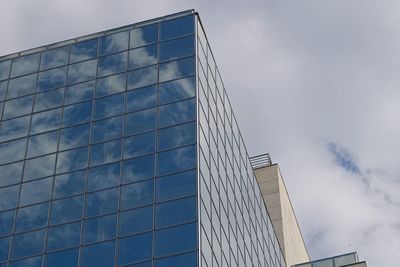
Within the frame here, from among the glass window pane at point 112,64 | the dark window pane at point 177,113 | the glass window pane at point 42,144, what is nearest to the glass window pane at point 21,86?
the glass window pane at point 42,144

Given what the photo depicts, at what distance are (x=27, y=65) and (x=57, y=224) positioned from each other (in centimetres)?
1377

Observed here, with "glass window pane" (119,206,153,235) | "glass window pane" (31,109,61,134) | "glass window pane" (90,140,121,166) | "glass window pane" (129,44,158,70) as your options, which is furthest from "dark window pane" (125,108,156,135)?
"glass window pane" (119,206,153,235)

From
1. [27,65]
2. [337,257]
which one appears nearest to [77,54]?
[27,65]

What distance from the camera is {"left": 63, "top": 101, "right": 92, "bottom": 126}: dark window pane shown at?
57019mm

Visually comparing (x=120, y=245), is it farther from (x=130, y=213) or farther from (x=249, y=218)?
(x=249, y=218)

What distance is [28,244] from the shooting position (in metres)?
52.0

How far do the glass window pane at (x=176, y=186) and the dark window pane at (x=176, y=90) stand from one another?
5495mm

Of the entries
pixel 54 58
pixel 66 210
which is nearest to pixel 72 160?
pixel 66 210

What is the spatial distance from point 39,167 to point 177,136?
26.6 feet

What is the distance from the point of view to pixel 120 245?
49500mm

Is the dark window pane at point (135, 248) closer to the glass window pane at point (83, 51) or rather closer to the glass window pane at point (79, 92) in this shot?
the glass window pane at point (79, 92)

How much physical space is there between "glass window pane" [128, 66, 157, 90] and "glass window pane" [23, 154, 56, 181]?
19.9 feet

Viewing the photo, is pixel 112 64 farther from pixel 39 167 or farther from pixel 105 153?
pixel 39 167

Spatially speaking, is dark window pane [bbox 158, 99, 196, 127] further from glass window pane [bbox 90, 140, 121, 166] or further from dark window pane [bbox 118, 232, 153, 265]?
dark window pane [bbox 118, 232, 153, 265]
